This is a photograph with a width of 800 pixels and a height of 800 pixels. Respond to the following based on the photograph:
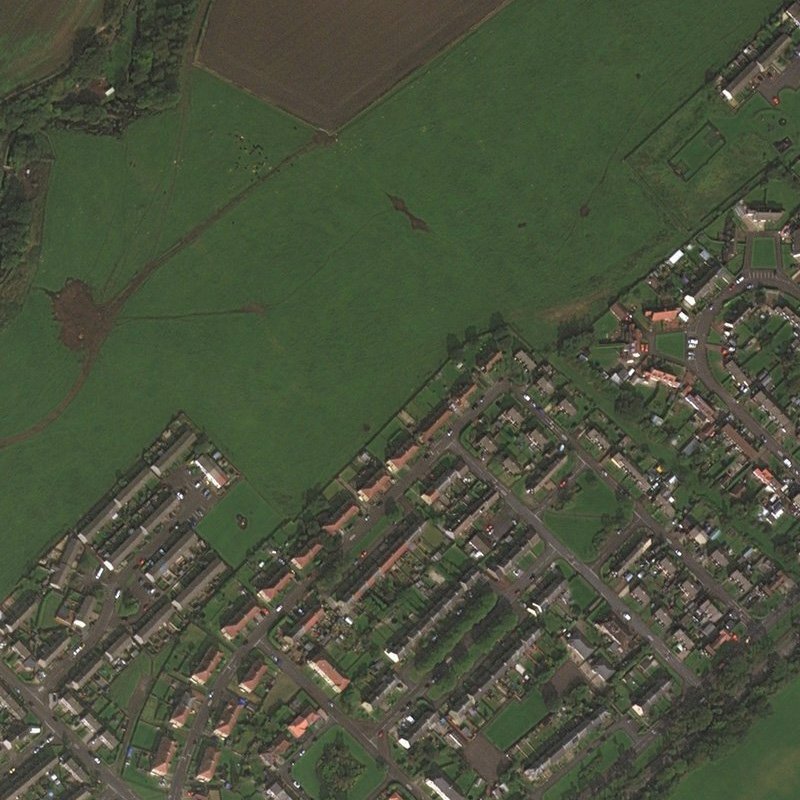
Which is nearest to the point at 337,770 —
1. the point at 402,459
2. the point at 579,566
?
the point at 579,566

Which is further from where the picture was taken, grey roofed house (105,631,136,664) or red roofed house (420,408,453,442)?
grey roofed house (105,631,136,664)

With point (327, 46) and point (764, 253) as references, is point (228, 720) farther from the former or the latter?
point (764, 253)

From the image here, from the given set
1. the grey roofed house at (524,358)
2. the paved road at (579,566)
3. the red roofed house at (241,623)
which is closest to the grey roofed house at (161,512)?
the red roofed house at (241,623)

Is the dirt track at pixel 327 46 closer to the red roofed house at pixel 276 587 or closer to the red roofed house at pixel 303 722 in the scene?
the red roofed house at pixel 276 587

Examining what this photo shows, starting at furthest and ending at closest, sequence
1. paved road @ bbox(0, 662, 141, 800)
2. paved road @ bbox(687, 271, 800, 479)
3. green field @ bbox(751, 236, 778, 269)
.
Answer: paved road @ bbox(0, 662, 141, 800) → paved road @ bbox(687, 271, 800, 479) → green field @ bbox(751, 236, 778, 269)

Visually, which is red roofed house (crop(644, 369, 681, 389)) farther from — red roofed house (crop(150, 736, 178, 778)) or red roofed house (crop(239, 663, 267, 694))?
red roofed house (crop(150, 736, 178, 778))

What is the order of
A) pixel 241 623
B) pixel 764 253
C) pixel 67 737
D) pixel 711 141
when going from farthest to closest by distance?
pixel 67 737, pixel 241 623, pixel 764 253, pixel 711 141

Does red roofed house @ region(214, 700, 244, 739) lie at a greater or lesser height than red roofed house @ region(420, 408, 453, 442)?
lesser

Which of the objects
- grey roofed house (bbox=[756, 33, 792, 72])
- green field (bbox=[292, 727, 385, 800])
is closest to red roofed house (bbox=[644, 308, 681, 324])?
grey roofed house (bbox=[756, 33, 792, 72])
